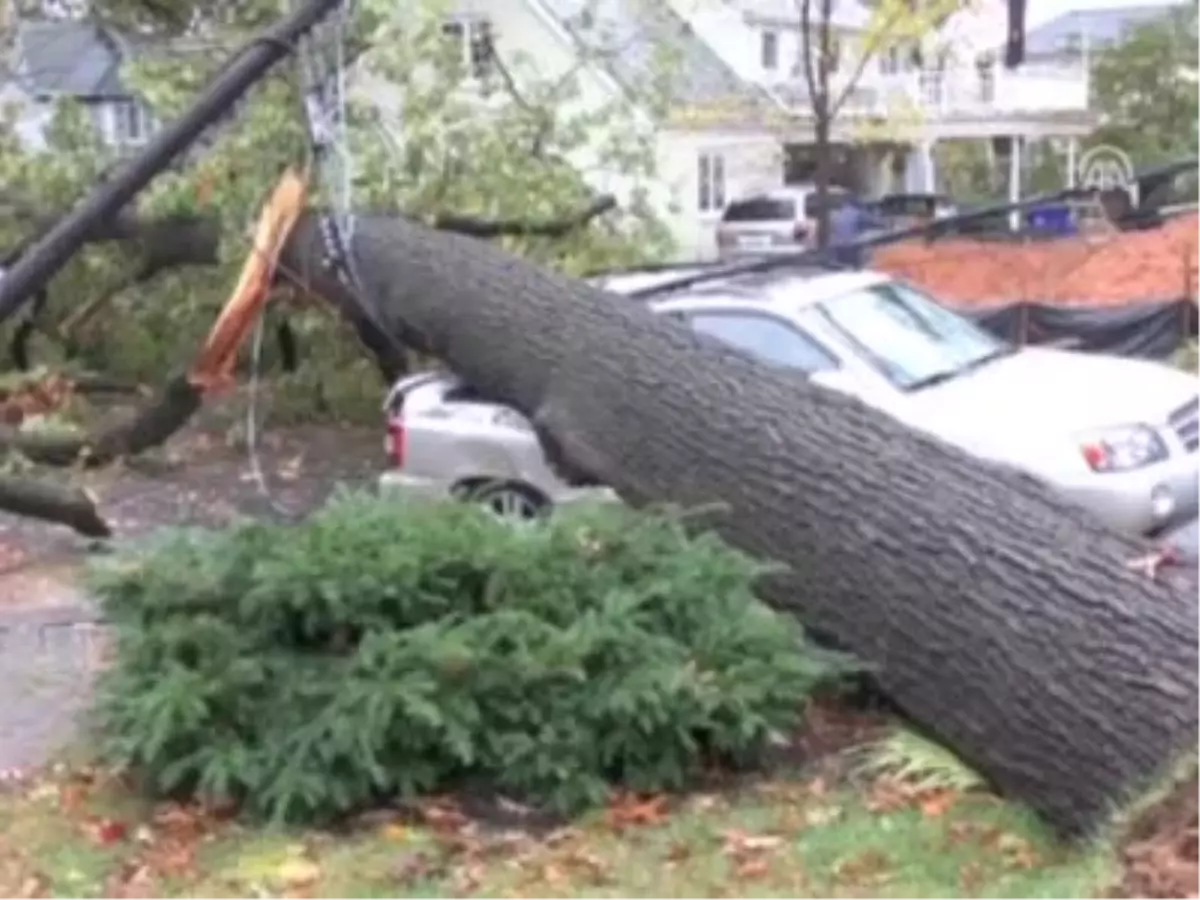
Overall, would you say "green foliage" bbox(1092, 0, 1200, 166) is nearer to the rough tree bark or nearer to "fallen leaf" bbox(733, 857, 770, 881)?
the rough tree bark

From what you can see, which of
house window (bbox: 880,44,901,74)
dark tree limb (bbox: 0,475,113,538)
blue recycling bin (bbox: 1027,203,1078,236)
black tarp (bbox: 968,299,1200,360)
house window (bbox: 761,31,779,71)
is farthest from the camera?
house window (bbox: 761,31,779,71)

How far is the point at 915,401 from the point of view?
39.4 ft

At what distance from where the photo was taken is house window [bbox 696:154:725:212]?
146 ft

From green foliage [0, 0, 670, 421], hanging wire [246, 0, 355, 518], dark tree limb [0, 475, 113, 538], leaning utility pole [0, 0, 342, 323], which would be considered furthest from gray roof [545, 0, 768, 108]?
leaning utility pole [0, 0, 342, 323]

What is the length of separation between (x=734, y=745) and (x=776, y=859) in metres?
0.65

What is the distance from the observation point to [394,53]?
17.8 meters

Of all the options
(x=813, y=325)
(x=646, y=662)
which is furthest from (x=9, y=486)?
(x=646, y=662)

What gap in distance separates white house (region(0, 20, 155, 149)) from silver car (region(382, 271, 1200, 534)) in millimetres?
6896

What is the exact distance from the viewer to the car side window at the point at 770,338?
1251 cm

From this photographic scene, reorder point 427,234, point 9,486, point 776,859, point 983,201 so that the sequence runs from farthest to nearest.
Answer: point 983,201 → point 9,486 → point 427,234 → point 776,859

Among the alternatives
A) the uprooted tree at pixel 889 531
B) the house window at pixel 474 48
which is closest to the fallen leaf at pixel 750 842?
the uprooted tree at pixel 889 531

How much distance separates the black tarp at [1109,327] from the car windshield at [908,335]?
4354 millimetres

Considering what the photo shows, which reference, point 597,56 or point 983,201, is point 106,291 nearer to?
point 597,56

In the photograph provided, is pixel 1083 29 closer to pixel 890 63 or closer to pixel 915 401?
pixel 890 63
